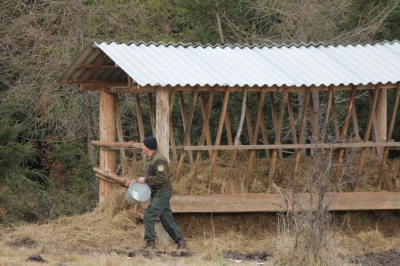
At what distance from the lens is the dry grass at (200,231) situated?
1373 cm

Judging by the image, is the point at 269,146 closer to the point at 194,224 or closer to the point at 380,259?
the point at 194,224

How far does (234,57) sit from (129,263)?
519cm

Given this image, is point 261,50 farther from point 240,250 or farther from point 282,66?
point 240,250

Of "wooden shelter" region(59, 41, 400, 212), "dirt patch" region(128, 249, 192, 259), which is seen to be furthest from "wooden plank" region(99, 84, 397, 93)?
"dirt patch" region(128, 249, 192, 259)

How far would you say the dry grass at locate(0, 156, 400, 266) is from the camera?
45.0 feet

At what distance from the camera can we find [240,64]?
16016mm

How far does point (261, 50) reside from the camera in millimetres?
17062

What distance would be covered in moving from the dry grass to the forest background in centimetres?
397

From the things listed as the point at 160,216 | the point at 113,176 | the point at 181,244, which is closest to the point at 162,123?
the point at 160,216

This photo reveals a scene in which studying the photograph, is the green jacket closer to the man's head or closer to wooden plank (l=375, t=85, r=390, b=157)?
the man's head

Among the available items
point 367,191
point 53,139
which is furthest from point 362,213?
point 53,139

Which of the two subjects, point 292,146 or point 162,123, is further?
point 292,146

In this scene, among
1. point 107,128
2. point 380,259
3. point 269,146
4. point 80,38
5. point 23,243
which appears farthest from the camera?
point 80,38

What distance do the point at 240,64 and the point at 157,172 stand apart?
110 inches
